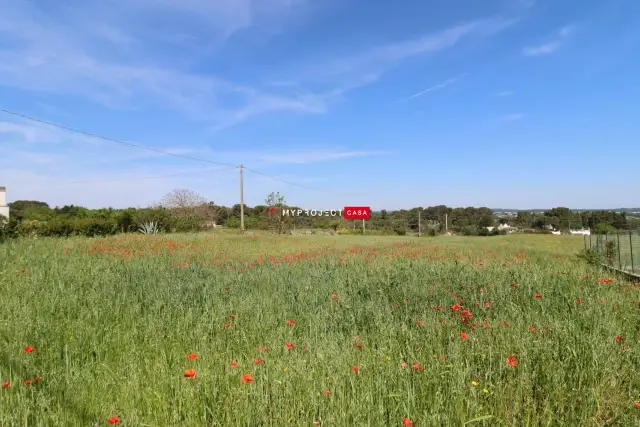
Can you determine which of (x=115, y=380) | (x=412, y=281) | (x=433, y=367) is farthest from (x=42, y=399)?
(x=412, y=281)

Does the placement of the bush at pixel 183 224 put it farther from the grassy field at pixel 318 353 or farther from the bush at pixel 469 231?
the bush at pixel 469 231

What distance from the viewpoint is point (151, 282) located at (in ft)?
21.2

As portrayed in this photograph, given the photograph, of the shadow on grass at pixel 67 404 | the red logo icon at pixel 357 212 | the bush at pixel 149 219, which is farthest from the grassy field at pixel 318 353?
the red logo icon at pixel 357 212

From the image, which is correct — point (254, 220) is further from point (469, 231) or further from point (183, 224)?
point (469, 231)

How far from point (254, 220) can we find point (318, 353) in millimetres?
36261

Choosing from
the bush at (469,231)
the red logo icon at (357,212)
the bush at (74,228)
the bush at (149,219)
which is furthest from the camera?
the red logo icon at (357,212)

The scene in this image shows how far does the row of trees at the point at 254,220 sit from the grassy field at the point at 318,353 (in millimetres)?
16805

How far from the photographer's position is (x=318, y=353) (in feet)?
10.0

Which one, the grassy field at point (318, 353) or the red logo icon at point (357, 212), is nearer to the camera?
the grassy field at point (318, 353)

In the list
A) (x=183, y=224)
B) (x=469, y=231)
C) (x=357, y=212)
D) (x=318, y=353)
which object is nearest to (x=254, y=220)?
(x=183, y=224)

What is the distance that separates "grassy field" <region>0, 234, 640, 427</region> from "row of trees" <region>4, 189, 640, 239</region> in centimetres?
1680

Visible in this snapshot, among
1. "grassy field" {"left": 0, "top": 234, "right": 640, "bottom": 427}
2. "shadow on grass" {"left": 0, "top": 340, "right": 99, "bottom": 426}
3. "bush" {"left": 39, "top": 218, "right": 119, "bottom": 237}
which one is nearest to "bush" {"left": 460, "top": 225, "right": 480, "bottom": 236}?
"bush" {"left": 39, "top": 218, "right": 119, "bottom": 237}

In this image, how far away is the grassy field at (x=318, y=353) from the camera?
2.28m

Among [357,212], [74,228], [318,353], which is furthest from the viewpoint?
[357,212]
